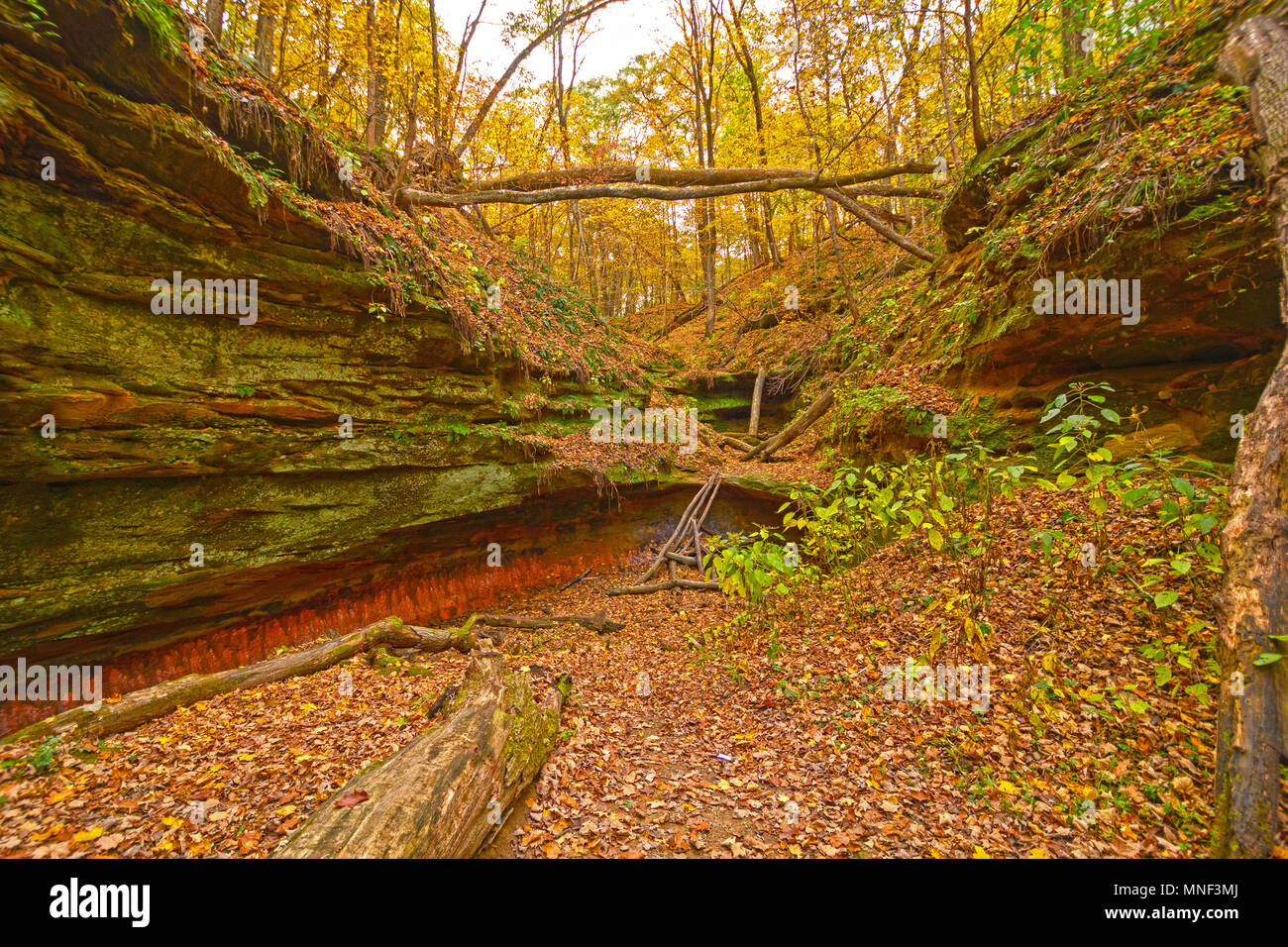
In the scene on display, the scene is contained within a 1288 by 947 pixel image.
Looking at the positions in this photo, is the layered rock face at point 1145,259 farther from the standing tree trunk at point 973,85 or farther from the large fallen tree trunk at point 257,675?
the large fallen tree trunk at point 257,675

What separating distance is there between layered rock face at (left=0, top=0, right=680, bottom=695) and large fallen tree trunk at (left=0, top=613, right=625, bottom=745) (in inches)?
62.8

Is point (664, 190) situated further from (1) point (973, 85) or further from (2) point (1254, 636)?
(2) point (1254, 636)

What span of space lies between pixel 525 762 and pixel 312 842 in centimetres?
142

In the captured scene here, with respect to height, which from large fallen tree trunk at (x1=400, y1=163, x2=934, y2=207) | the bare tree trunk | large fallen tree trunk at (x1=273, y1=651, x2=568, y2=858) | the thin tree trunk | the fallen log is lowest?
the fallen log

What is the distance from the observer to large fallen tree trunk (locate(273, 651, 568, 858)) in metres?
2.42

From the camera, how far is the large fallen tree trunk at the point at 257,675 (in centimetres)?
379

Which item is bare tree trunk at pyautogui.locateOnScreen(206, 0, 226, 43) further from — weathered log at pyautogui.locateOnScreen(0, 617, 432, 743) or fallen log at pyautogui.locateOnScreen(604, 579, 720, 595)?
fallen log at pyautogui.locateOnScreen(604, 579, 720, 595)

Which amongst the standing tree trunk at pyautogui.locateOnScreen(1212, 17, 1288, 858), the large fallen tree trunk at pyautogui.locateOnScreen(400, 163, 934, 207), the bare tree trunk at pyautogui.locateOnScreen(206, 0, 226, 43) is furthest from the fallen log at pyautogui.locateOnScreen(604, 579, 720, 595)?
the bare tree trunk at pyautogui.locateOnScreen(206, 0, 226, 43)

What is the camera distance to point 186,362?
5.82 metres

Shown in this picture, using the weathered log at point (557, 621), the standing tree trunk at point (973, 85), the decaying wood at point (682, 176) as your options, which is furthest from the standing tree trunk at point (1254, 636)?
the standing tree trunk at point (973, 85)

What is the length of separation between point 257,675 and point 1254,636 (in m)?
8.13

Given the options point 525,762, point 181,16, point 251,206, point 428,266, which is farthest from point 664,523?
point 181,16

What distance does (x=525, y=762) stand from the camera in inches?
136
